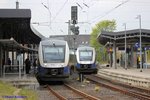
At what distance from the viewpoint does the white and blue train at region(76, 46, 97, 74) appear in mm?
45344

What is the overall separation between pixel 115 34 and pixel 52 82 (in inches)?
829

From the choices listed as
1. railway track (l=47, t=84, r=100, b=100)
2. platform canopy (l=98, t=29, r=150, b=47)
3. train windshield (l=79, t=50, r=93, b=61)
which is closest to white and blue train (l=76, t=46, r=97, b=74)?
train windshield (l=79, t=50, r=93, b=61)

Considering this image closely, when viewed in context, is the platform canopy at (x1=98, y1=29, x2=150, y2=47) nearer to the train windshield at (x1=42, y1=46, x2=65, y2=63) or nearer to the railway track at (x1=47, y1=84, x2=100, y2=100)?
the train windshield at (x1=42, y1=46, x2=65, y2=63)

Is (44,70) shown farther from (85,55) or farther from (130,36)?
(130,36)

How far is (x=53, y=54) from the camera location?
98.6 ft

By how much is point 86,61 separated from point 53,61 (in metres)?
16.1

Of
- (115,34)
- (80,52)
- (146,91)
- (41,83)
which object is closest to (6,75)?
(41,83)

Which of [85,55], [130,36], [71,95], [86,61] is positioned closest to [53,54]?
[71,95]

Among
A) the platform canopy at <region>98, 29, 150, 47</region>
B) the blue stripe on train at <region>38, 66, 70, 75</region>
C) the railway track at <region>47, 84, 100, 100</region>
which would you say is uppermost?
the platform canopy at <region>98, 29, 150, 47</region>

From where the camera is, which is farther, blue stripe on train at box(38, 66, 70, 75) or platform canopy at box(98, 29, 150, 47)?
platform canopy at box(98, 29, 150, 47)

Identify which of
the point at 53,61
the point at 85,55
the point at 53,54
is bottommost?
the point at 53,61

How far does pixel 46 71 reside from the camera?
29.1 meters

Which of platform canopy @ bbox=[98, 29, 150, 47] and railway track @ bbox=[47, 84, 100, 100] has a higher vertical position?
platform canopy @ bbox=[98, 29, 150, 47]

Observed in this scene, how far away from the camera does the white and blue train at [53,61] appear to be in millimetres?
29188
